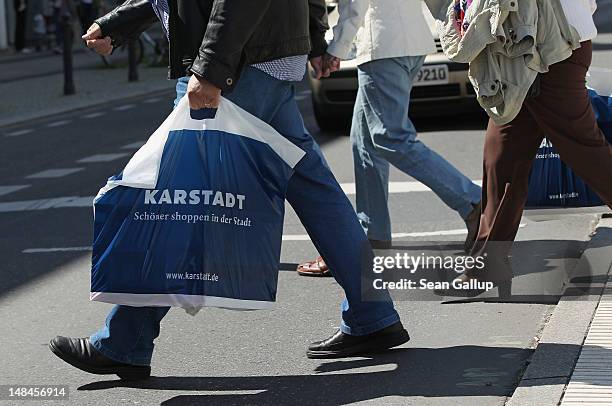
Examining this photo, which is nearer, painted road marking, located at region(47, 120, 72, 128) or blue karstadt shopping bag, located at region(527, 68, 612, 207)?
blue karstadt shopping bag, located at region(527, 68, 612, 207)

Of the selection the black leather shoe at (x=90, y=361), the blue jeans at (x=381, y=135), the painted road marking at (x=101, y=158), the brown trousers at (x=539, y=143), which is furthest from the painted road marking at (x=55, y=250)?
the painted road marking at (x=101, y=158)

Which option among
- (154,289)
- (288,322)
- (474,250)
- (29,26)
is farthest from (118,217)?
(29,26)

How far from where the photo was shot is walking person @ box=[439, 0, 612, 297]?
5.68m

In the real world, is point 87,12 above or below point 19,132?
below

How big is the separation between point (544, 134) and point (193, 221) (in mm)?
1864

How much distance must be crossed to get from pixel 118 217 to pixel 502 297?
2.05m

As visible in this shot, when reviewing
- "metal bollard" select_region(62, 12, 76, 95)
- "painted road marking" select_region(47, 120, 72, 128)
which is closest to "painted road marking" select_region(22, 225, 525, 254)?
"painted road marking" select_region(47, 120, 72, 128)

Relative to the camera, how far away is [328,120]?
43.2ft

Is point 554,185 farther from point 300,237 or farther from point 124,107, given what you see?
point 124,107

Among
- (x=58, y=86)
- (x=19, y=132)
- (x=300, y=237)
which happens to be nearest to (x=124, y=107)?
(x=19, y=132)

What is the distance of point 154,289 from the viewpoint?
15.8 feet

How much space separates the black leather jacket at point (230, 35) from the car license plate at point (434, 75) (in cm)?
722

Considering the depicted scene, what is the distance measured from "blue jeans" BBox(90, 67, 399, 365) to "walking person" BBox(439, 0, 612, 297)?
92 cm

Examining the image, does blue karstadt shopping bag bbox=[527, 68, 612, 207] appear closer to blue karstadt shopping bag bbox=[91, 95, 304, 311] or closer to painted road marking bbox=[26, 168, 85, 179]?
blue karstadt shopping bag bbox=[91, 95, 304, 311]
